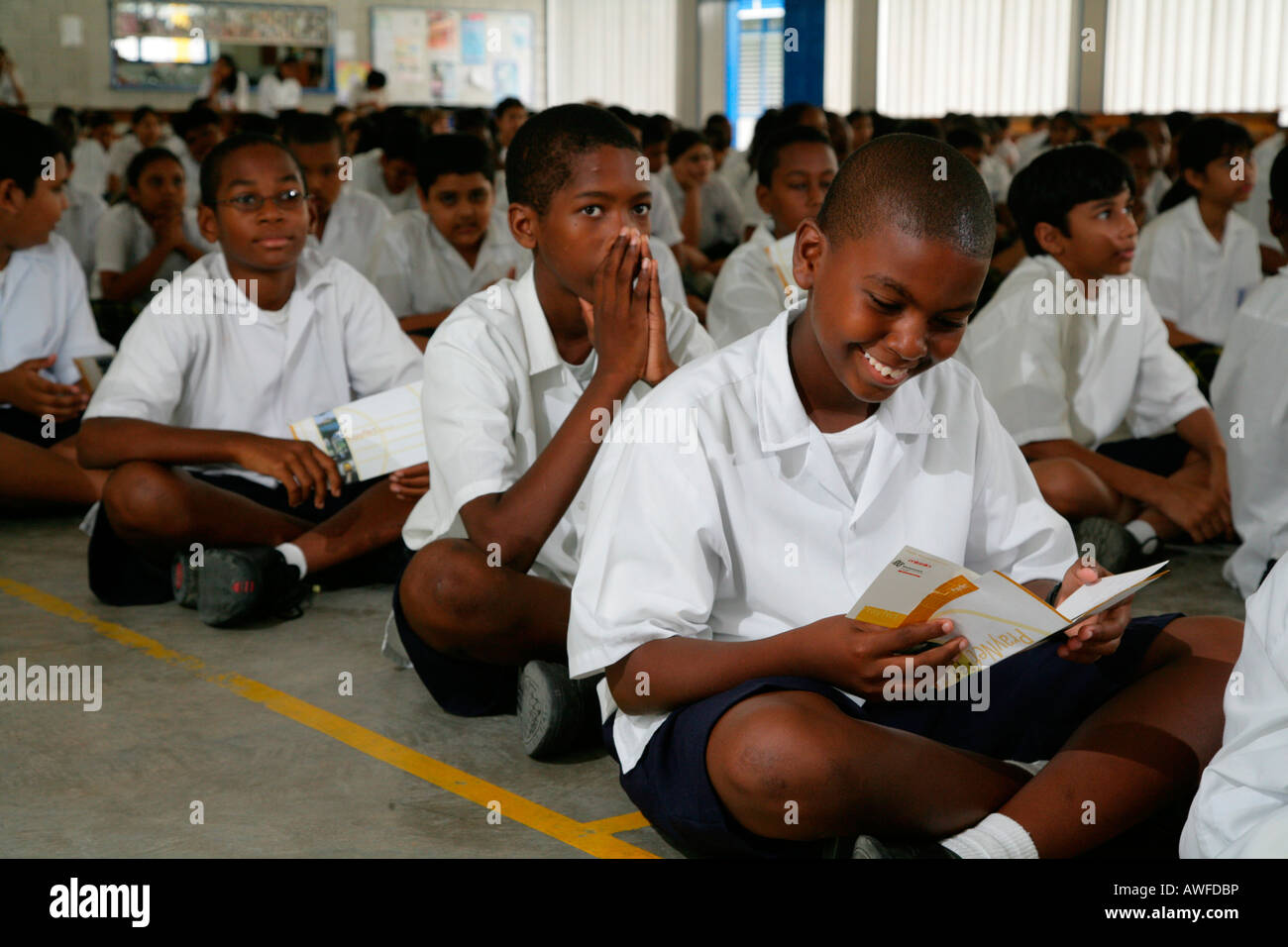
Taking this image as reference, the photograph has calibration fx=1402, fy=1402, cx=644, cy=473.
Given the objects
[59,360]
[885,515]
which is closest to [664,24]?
[59,360]

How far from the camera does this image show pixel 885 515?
5.46ft

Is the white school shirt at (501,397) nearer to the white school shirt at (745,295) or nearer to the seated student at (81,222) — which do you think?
the white school shirt at (745,295)

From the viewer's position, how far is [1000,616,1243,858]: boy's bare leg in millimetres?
1509

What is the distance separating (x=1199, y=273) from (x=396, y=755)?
3444mm

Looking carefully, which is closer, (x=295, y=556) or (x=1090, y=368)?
(x=295, y=556)

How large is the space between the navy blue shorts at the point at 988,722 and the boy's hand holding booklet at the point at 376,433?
1.14 metres

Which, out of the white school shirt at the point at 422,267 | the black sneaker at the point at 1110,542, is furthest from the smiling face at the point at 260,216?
the black sneaker at the point at 1110,542

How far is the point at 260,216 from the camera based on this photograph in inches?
116

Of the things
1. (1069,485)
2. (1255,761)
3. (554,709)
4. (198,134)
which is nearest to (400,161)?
(198,134)

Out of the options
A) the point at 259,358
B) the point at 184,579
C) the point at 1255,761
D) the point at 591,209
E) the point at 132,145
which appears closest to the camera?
the point at 1255,761

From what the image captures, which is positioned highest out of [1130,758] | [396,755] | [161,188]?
[161,188]

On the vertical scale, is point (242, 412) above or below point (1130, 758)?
above

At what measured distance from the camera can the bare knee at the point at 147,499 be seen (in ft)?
9.08

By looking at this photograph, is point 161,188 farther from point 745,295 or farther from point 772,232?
point 745,295
